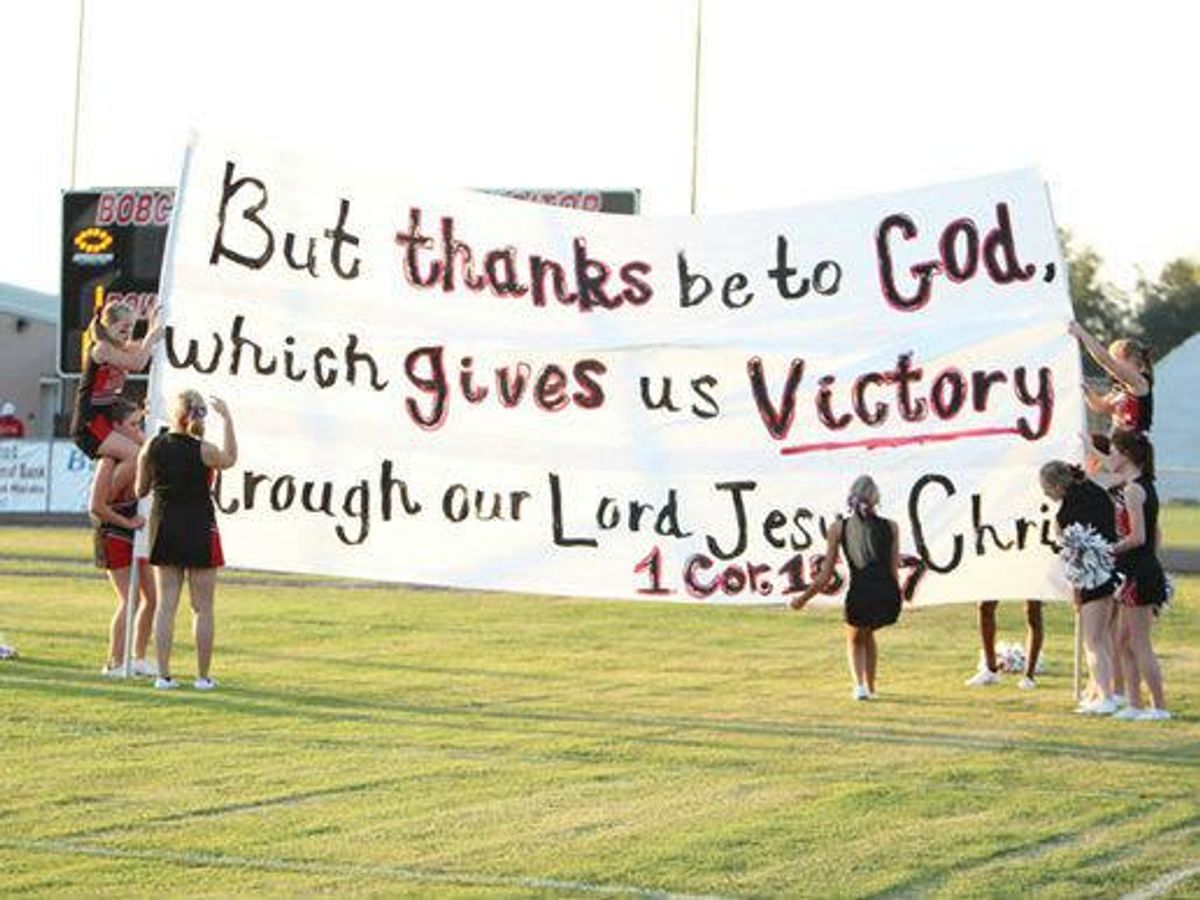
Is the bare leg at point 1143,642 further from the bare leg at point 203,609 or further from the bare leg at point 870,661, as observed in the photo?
the bare leg at point 203,609

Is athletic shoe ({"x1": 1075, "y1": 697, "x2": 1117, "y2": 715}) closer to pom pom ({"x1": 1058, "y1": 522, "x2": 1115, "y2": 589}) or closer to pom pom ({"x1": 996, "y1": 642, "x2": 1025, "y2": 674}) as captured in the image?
pom pom ({"x1": 1058, "y1": 522, "x2": 1115, "y2": 589})

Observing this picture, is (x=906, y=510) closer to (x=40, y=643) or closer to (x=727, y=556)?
(x=727, y=556)

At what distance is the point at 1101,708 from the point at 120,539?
6.59m

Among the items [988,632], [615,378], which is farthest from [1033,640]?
[615,378]

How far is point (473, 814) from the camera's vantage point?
12.1 m

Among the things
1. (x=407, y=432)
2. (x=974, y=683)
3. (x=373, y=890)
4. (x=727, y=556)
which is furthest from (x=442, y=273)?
(x=373, y=890)

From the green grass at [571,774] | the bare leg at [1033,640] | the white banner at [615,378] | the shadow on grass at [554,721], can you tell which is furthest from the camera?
the bare leg at [1033,640]

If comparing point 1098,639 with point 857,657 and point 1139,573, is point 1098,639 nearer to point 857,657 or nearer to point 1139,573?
point 1139,573

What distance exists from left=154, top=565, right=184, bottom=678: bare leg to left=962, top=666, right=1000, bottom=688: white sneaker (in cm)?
557

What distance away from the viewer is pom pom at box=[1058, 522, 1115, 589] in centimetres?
1692

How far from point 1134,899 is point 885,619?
714 cm

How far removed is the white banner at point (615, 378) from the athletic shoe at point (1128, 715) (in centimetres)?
90

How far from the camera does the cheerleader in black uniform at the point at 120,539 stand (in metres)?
18.3

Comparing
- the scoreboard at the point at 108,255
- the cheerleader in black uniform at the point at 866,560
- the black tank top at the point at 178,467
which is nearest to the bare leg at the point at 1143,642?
the cheerleader in black uniform at the point at 866,560
